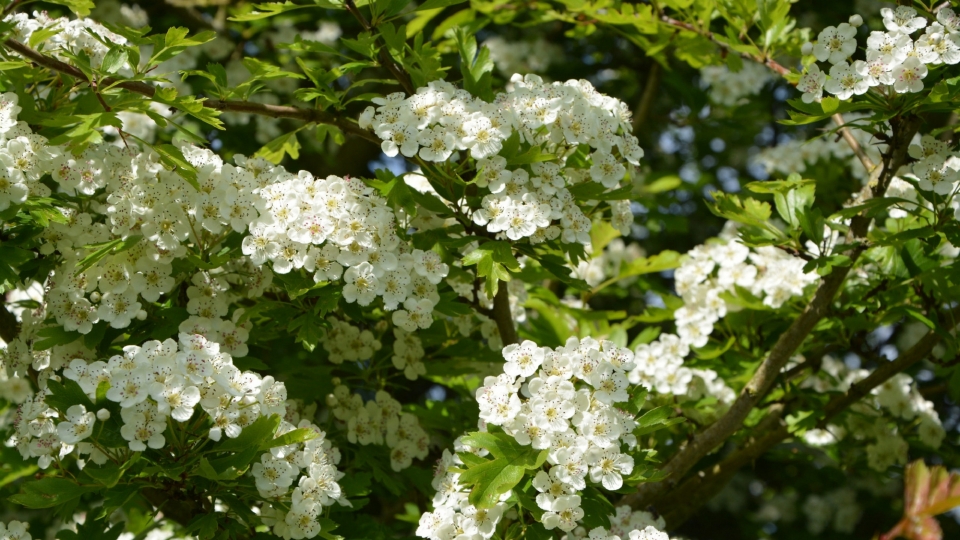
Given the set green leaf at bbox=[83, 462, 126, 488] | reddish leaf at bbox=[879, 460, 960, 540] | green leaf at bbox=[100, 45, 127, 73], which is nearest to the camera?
reddish leaf at bbox=[879, 460, 960, 540]

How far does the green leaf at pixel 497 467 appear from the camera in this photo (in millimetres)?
2232

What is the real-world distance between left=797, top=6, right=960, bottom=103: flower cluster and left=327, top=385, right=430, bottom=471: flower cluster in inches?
60.2

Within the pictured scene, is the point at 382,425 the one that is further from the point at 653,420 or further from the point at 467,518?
the point at 653,420

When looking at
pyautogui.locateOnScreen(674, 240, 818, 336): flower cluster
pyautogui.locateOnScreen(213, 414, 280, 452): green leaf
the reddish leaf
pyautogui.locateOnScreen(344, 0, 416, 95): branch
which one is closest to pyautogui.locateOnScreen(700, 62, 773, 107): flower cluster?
pyautogui.locateOnScreen(674, 240, 818, 336): flower cluster

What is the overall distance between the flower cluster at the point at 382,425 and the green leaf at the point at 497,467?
0.75 metres

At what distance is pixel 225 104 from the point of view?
270cm

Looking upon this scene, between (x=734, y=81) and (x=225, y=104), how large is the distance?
3051 millimetres

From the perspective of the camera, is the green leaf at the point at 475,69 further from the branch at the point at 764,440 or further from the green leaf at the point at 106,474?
the branch at the point at 764,440

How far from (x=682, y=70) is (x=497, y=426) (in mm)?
3874

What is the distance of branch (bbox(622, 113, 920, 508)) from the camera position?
2.83 m

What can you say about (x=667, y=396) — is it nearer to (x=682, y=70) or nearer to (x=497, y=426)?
(x=497, y=426)

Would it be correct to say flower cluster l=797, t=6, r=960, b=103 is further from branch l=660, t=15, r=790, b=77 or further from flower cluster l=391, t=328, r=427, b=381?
flower cluster l=391, t=328, r=427, b=381

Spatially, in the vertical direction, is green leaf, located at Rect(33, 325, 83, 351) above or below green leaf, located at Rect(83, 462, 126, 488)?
below

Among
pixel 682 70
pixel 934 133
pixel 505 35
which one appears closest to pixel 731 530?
pixel 682 70
